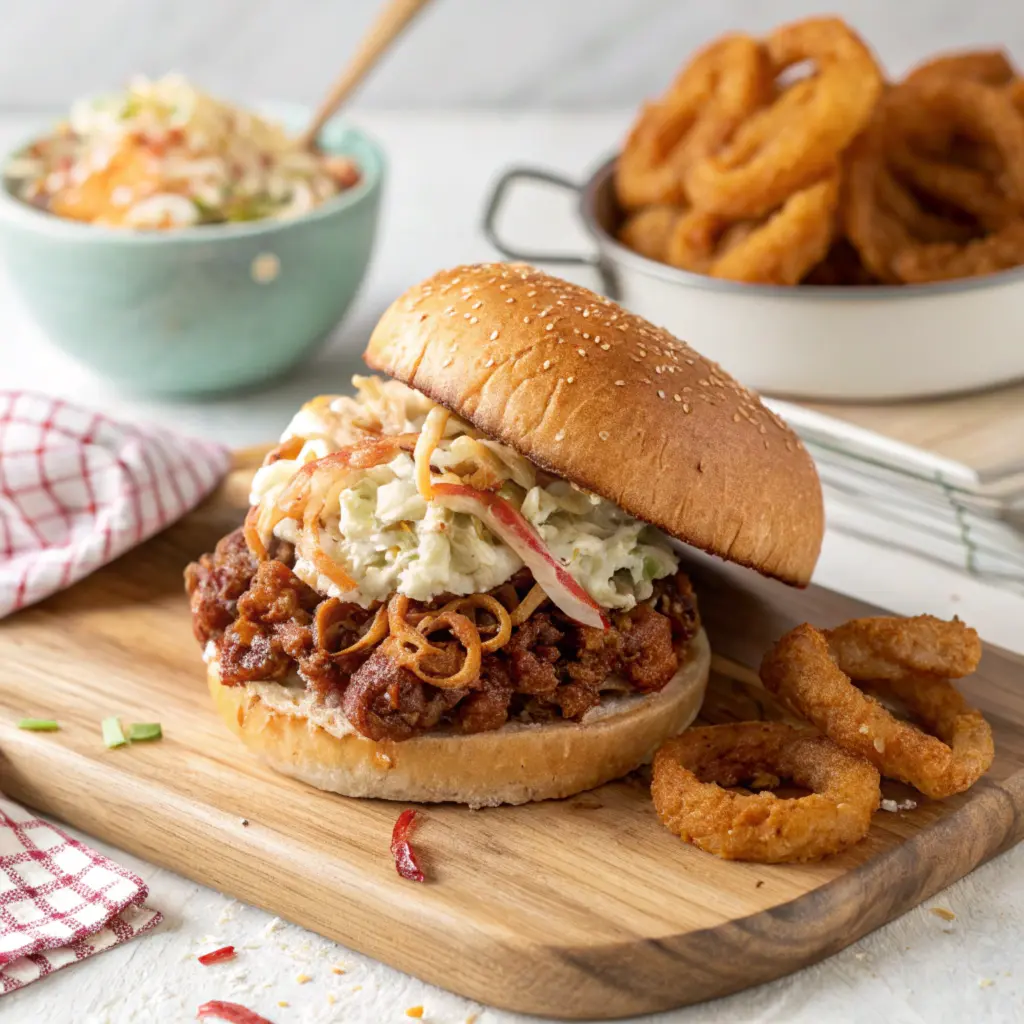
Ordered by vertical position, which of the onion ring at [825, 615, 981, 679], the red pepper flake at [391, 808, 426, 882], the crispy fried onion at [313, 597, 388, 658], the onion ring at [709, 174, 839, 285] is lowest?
the red pepper flake at [391, 808, 426, 882]

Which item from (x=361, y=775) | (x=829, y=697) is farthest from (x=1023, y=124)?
(x=361, y=775)

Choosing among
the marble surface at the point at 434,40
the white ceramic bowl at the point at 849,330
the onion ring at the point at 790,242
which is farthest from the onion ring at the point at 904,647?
the marble surface at the point at 434,40

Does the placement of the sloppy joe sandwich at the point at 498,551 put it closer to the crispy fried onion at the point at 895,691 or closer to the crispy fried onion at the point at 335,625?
the crispy fried onion at the point at 335,625

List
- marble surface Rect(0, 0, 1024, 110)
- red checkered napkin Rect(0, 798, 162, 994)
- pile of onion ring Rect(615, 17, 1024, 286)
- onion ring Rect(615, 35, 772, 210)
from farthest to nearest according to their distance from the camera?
1. marble surface Rect(0, 0, 1024, 110)
2. onion ring Rect(615, 35, 772, 210)
3. pile of onion ring Rect(615, 17, 1024, 286)
4. red checkered napkin Rect(0, 798, 162, 994)

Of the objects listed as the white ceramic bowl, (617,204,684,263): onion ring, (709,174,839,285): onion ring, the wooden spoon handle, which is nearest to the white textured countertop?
the white ceramic bowl

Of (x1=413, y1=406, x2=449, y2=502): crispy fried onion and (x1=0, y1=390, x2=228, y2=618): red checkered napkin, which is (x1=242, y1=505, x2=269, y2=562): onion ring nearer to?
(x1=413, y1=406, x2=449, y2=502): crispy fried onion

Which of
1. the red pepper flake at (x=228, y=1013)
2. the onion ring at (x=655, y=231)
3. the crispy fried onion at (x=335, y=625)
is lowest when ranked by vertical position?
the red pepper flake at (x=228, y=1013)
